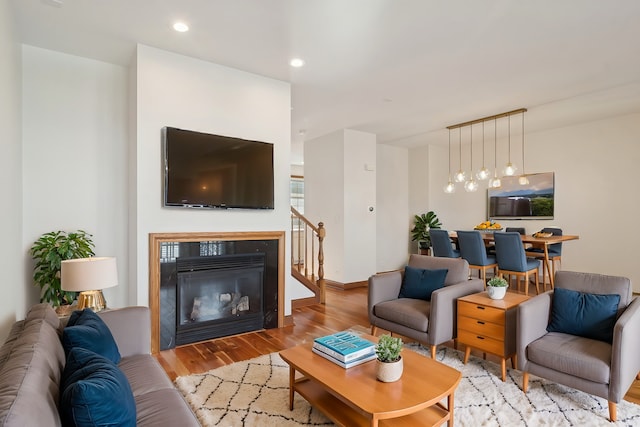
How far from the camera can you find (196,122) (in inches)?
143

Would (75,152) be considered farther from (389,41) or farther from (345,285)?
(345,285)

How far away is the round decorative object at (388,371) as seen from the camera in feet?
6.29

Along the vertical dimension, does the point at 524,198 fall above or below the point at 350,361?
above

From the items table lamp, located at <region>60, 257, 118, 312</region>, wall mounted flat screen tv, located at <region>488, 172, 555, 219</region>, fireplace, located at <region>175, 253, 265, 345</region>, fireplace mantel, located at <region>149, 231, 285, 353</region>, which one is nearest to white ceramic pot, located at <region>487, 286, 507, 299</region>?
fireplace, located at <region>175, 253, 265, 345</region>

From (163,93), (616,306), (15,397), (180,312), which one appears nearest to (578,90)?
(616,306)

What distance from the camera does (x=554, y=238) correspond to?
5.33 m

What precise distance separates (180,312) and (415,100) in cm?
399

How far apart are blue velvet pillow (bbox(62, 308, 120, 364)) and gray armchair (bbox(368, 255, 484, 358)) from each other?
229 centimetres

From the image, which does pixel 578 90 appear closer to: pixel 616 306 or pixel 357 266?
pixel 616 306

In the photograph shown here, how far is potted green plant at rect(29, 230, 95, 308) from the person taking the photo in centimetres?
312

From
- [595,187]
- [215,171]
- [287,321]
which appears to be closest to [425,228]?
[595,187]

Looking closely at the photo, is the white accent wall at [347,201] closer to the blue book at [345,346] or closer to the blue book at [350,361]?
the blue book at [345,346]

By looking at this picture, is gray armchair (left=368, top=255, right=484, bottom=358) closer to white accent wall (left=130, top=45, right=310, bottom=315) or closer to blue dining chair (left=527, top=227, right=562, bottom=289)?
white accent wall (left=130, top=45, right=310, bottom=315)

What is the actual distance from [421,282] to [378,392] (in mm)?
1935
